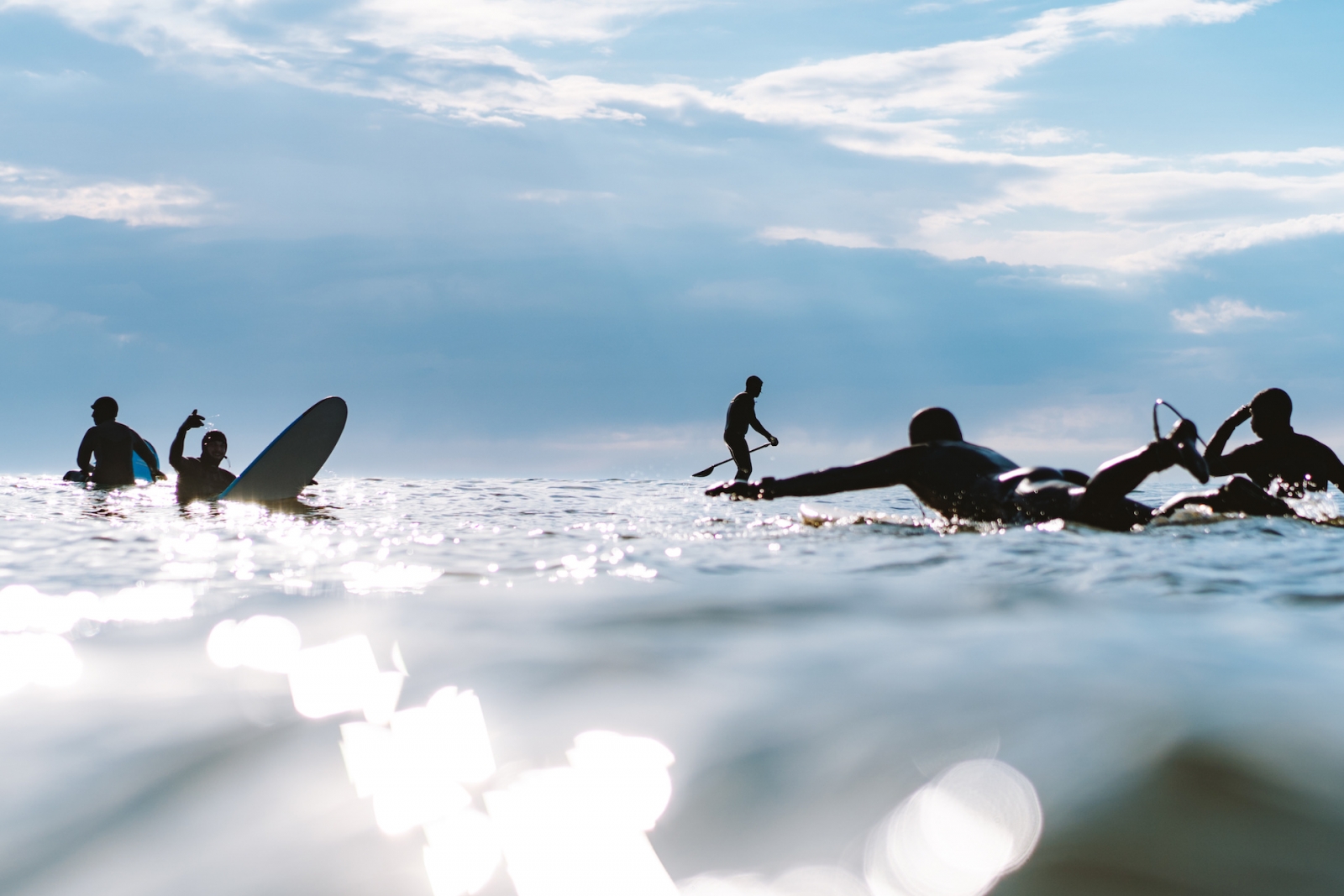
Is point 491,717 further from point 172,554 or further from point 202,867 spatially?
point 172,554

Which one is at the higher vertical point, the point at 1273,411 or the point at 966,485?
the point at 1273,411

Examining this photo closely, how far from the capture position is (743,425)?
58.3 ft

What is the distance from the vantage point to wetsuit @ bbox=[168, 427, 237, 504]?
12672mm

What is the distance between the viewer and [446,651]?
345 centimetres

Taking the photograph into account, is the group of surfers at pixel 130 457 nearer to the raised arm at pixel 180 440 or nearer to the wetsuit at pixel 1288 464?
the raised arm at pixel 180 440

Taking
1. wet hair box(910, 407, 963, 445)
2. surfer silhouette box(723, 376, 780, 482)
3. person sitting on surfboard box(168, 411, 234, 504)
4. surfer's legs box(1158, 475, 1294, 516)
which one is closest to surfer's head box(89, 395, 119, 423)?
person sitting on surfboard box(168, 411, 234, 504)

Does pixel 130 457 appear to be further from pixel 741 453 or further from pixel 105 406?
pixel 741 453

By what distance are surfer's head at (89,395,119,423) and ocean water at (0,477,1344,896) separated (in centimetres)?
1105

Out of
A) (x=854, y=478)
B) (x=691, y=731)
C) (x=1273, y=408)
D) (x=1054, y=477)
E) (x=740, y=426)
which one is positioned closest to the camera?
(x=691, y=731)

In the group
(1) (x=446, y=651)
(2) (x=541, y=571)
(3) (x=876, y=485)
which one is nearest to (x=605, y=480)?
(3) (x=876, y=485)

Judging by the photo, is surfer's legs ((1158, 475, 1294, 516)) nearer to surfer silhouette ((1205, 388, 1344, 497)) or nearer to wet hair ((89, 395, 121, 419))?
surfer silhouette ((1205, 388, 1344, 497))

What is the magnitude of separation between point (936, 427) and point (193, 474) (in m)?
10.4

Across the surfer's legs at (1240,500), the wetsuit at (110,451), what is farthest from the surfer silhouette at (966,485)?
the wetsuit at (110,451)

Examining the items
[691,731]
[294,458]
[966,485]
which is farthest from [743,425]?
[691,731]
